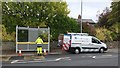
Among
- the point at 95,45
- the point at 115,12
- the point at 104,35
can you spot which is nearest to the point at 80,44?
the point at 95,45

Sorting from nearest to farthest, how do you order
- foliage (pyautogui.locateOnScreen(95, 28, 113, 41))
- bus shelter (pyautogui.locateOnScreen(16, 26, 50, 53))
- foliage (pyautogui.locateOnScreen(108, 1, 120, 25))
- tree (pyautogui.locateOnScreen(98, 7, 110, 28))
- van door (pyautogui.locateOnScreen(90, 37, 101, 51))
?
1. bus shelter (pyautogui.locateOnScreen(16, 26, 50, 53))
2. van door (pyautogui.locateOnScreen(90, 37, 101, 51))
3. foliage (pyautogui.locateOnScreen(95, 28, 113, 41))
4. foliage (pyautogui.locateOnScreen(108, 1, 120, 25))
5. tree (pyautogui.locateOnScreen(98, 7, 110, 28))

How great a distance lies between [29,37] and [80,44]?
526cm

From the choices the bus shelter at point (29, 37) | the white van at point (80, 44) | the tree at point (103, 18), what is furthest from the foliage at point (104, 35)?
the tree at point (103, 18)

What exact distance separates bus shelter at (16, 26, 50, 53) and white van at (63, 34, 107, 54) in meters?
2.06

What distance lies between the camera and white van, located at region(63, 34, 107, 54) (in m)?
30.4

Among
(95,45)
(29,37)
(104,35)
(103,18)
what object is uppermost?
(103,18)

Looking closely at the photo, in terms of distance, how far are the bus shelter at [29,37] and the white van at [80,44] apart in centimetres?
206

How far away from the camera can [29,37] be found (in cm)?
3148

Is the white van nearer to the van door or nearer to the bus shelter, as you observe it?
the van door

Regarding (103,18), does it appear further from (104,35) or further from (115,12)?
(104,35)

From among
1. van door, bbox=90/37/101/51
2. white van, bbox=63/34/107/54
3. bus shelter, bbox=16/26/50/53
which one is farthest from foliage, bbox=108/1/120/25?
bus shelter, bbox=16/26/50/53

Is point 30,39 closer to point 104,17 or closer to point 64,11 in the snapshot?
point 64,11

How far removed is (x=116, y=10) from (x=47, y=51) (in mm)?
15090

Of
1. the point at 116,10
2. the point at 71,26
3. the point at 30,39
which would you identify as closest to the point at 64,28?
the point at 71,26
